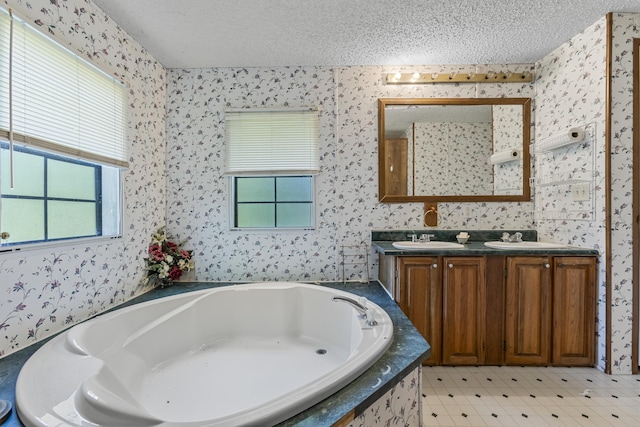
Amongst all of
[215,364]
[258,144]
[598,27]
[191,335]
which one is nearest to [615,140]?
[598,27]

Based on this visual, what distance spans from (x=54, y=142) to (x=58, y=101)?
22 cm

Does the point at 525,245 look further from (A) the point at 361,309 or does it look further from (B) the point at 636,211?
(A) the point at 361,309

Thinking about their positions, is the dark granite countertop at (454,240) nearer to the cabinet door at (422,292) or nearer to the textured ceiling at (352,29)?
the cabinet door at (422,292)

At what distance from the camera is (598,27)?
2.06m

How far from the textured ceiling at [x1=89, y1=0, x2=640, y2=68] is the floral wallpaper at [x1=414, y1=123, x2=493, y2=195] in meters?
0.58

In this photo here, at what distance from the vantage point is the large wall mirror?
2607 mm

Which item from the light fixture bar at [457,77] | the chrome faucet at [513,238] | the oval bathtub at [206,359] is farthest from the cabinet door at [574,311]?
the light fixture bar at [457,77]

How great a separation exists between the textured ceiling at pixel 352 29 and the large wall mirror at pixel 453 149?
1.28 feet

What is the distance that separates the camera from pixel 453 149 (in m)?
2.62

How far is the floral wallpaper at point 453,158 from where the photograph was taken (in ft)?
8.55

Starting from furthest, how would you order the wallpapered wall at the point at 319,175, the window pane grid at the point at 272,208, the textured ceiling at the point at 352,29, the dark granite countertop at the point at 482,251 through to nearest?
the window pane grid at the point at 272,208, the wallpapered wall at the point at 319,175, the dark granite countertop at the point at 482,251, the textured ceiling at the point at 352,29

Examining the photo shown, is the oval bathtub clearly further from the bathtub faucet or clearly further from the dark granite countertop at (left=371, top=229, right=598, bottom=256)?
the dark granite countertop at (left=371, top=229, right=598, bottom=256)

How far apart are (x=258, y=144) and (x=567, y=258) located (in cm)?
254

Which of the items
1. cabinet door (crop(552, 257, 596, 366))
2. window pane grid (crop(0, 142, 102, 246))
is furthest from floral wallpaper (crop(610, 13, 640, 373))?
window pane grid (crop(0, 142, 102, 246))
